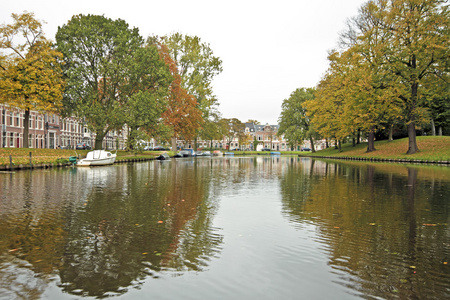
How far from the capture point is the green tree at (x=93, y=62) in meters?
40.7

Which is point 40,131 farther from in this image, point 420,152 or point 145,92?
point 420,152

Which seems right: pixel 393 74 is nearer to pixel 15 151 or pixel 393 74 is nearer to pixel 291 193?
pixel 291 193

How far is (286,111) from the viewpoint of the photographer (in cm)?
8275

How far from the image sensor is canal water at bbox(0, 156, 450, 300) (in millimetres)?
4602

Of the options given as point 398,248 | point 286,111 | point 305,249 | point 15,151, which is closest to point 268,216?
point 305,249

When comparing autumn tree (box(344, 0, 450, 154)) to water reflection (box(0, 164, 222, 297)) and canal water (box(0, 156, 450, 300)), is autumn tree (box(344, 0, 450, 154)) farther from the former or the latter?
water reflection (box(0, 164, 222, 297))

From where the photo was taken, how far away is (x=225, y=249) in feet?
20.8

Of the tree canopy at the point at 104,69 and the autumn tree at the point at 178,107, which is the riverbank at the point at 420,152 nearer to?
the autumn tree at the point at 178,107

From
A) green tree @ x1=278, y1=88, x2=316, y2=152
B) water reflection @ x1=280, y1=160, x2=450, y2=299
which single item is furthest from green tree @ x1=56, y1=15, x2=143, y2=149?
green tree @ x1=278, y1=88, x2=316, y2=152

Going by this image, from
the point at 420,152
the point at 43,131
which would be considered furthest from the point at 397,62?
the point at 43,131

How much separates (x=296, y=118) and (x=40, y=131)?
55.9 m

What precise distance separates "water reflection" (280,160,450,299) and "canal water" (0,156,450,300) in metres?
0.03

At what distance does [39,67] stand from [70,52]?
4.12 m

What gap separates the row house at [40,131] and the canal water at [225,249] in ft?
122
